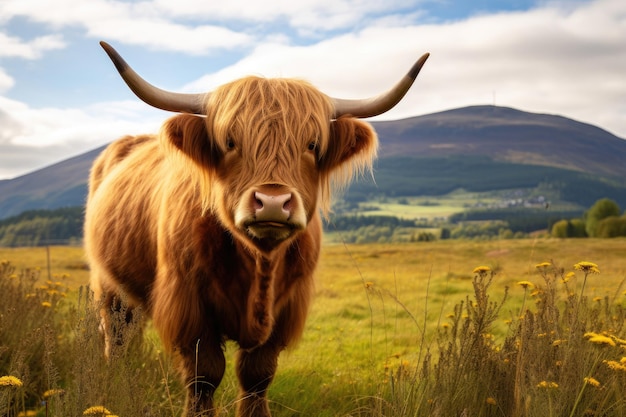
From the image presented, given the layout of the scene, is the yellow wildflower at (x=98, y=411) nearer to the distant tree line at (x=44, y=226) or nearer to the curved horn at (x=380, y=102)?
the curved horn at (x=380, y=102)

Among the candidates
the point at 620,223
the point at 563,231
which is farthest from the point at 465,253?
the point at 563,231

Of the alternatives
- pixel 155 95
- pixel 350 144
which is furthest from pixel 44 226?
pixel 350 144

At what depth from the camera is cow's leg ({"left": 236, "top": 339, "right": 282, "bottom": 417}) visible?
13.7ft

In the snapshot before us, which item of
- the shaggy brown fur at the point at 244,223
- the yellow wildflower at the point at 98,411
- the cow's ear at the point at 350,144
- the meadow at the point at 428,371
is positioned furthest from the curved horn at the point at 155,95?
→ the yellow wildflower at the point at 98,411

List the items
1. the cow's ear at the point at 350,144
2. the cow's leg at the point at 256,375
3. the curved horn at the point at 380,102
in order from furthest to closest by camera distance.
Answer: the cow's leg at the point at 256,375 < the cow's ear at the point at 350,144 < the curved horn at the point at 380,102

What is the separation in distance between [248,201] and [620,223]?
207 ft

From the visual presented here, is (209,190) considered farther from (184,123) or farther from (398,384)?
(398,384)

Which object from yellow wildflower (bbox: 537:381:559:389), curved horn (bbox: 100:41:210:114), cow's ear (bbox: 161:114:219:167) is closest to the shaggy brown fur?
cow's ear (bbox: 161:114:219:167)

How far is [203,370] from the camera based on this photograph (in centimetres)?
390

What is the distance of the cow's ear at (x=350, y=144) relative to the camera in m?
3.87

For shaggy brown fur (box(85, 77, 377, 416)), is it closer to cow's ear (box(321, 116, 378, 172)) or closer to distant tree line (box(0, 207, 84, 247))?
cow's ear (box(321, 116, 378, 172))

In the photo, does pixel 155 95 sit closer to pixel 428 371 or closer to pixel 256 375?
pixel 256 375

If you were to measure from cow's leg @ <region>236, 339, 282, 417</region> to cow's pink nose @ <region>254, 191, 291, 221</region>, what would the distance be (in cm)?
150

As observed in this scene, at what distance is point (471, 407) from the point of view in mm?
3174
